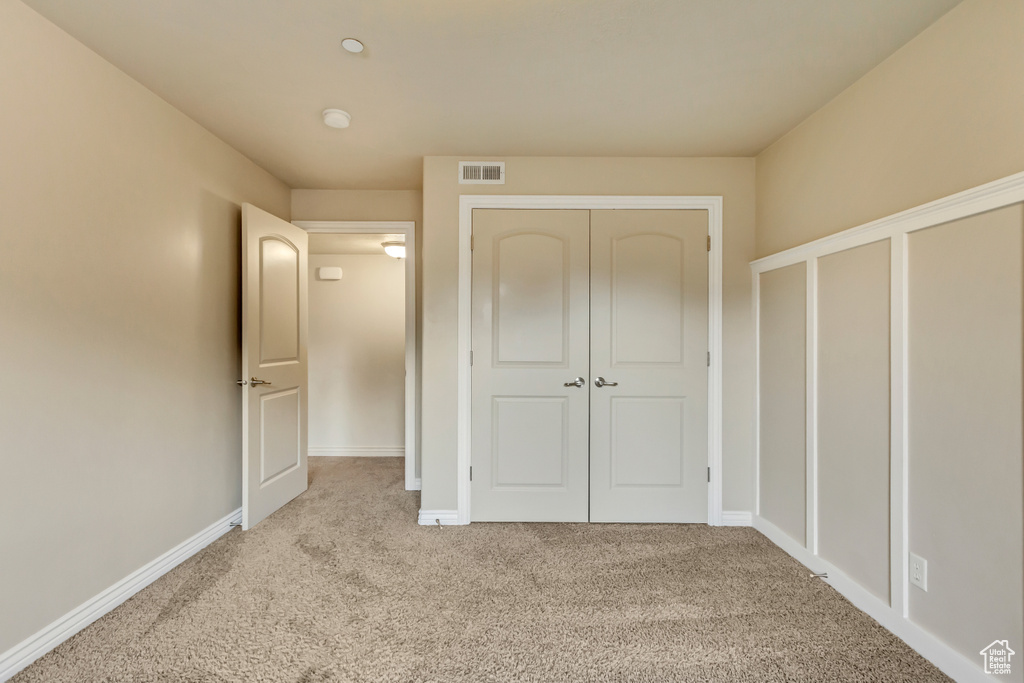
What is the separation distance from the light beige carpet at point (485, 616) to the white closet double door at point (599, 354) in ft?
0.99

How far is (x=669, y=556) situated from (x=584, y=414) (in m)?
0.93

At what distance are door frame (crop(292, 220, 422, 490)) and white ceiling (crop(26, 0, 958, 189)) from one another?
34.8 inches

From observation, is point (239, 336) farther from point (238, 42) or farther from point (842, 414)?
point (842, 414)

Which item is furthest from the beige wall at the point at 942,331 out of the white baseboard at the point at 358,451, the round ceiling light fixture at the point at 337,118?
the white baseboard at the point at 358,451

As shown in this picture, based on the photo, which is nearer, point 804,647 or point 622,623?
point 804,647

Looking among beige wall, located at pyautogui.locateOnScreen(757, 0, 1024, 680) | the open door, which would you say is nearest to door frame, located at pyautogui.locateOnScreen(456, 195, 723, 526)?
beige wall, located at pyautogui.locateOnScreen(757, 0, 1024, 680)

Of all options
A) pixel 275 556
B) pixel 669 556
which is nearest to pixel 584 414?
pixel 669 556

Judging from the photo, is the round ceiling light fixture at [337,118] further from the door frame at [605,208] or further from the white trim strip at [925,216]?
the white trim strip at [925,216]

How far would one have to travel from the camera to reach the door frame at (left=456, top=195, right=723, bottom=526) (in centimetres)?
291

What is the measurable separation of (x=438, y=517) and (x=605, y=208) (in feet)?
7.52

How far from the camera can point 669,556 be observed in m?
2.47

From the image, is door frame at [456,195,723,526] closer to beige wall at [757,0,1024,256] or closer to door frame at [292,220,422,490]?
beige wall at [757,0,1024,256]

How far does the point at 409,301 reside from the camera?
3604mm

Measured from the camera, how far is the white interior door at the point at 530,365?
2918mm
